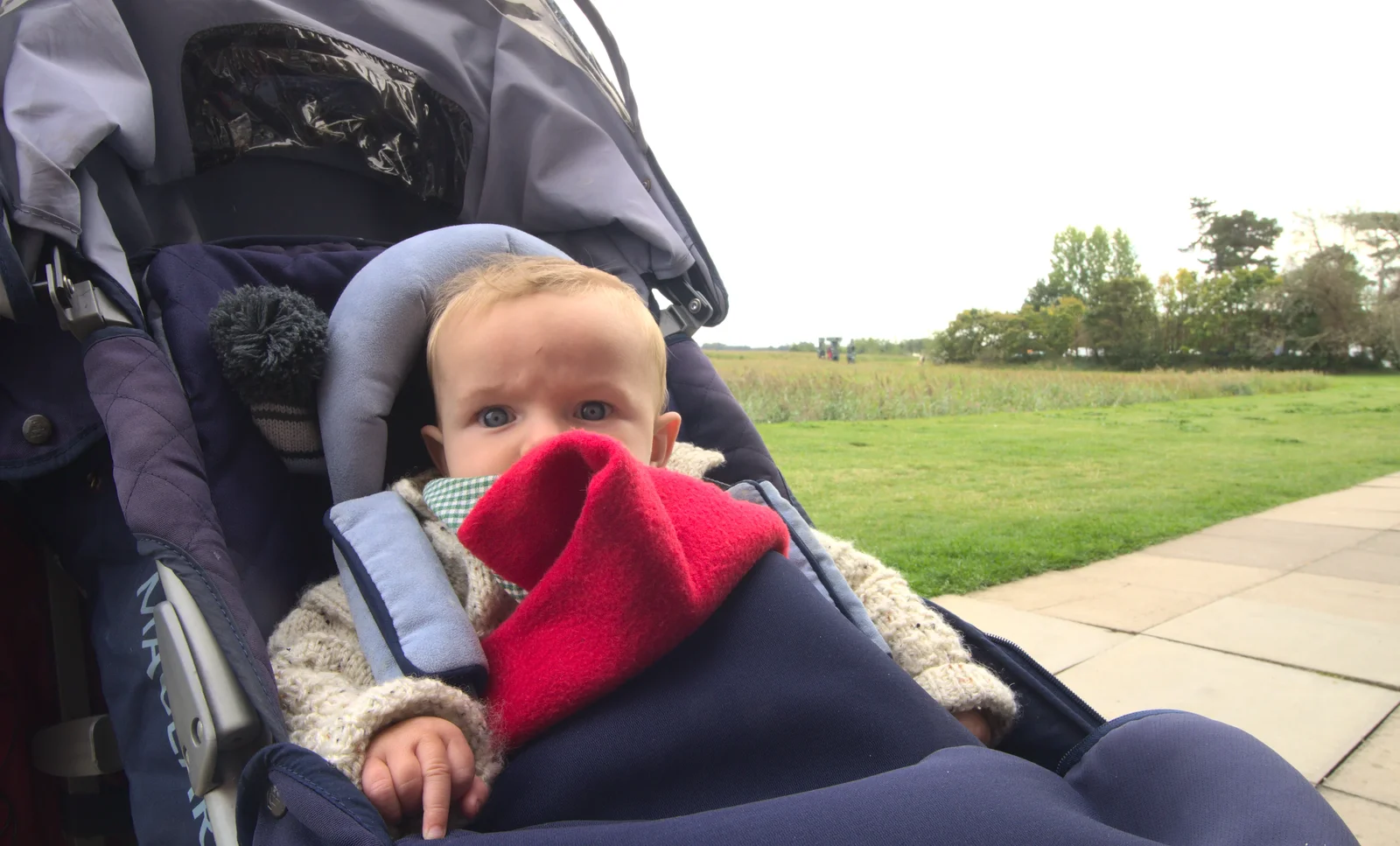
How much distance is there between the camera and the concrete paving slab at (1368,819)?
1914 mm

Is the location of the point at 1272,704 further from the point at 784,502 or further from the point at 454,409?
the point at 454,409

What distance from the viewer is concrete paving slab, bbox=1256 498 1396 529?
518 cm

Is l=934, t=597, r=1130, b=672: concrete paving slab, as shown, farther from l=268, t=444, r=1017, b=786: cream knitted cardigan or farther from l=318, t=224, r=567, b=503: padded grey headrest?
l=318, t=224, r=567, b=503: padded grey headrest

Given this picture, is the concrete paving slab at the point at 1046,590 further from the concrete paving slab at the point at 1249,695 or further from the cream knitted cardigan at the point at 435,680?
the cream knitted cardigan at the point at 435,680

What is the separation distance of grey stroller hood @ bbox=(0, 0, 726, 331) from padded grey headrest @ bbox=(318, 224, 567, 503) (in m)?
0.32

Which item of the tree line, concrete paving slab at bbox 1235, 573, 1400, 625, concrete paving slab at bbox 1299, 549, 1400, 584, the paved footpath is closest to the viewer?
the paved footpath

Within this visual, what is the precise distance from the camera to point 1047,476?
22.4 ft

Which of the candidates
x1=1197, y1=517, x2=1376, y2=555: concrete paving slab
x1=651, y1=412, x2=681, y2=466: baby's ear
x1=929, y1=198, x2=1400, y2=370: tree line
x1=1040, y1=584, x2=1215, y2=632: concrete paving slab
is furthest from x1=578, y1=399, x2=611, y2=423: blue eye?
x1=929, y1=198, x2=1400, y2=370: tree line

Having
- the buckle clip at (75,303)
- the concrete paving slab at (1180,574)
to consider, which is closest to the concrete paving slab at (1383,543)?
the concrete paving slab at (1180,574)

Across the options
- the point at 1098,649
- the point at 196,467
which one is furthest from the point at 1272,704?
A: the point at 196,467

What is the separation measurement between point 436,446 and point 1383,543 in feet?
16.7

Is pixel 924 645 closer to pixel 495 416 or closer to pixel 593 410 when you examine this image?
pixel 593 410

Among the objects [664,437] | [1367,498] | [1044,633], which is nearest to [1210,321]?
[1367,498]

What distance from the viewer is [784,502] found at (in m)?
1.44
